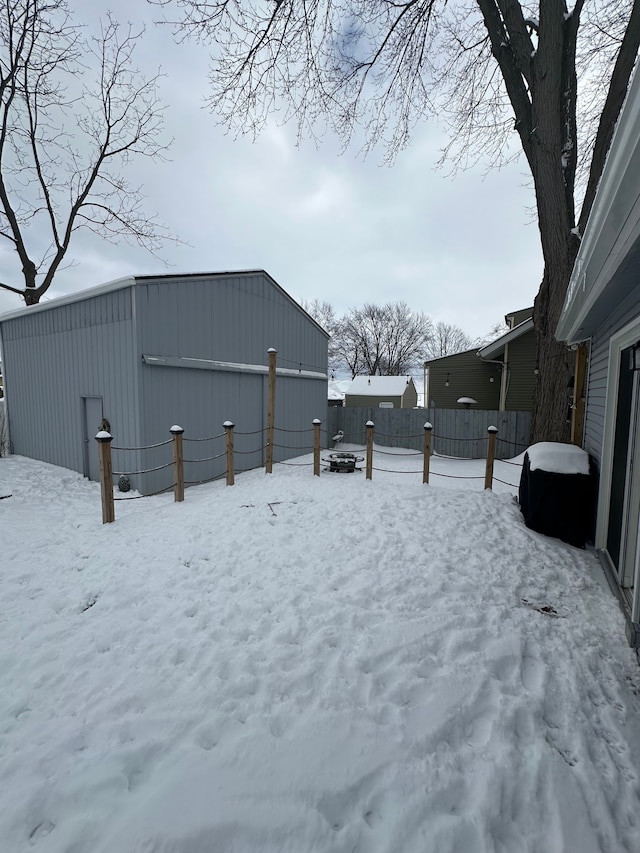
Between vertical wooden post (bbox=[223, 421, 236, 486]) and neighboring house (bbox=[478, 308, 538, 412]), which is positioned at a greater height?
neighboring house (bbox=[478, 308, 538, 412])

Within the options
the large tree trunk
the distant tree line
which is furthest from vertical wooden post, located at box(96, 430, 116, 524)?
the distant tree line

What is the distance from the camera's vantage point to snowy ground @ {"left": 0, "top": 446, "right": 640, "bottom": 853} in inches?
65.1

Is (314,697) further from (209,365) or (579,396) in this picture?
(209,365)

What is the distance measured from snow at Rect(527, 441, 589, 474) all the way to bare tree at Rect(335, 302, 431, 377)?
3847cm

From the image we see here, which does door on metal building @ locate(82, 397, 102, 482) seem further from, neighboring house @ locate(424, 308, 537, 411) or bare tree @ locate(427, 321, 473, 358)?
bare tree @ locate(427, 321, 473, 358)

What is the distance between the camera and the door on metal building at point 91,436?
8141 mm

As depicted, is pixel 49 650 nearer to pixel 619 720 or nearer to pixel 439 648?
pixel 439 648

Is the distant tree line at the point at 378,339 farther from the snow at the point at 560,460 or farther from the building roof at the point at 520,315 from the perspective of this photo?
the snow at the point at 560,460

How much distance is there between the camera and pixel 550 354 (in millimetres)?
7367

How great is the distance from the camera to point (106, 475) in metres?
5.15

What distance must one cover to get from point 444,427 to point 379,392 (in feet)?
47.9

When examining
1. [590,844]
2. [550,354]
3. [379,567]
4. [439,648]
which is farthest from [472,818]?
[550,354]

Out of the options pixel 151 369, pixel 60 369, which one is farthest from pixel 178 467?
pixel 60 369

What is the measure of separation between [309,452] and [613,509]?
8721 mm
